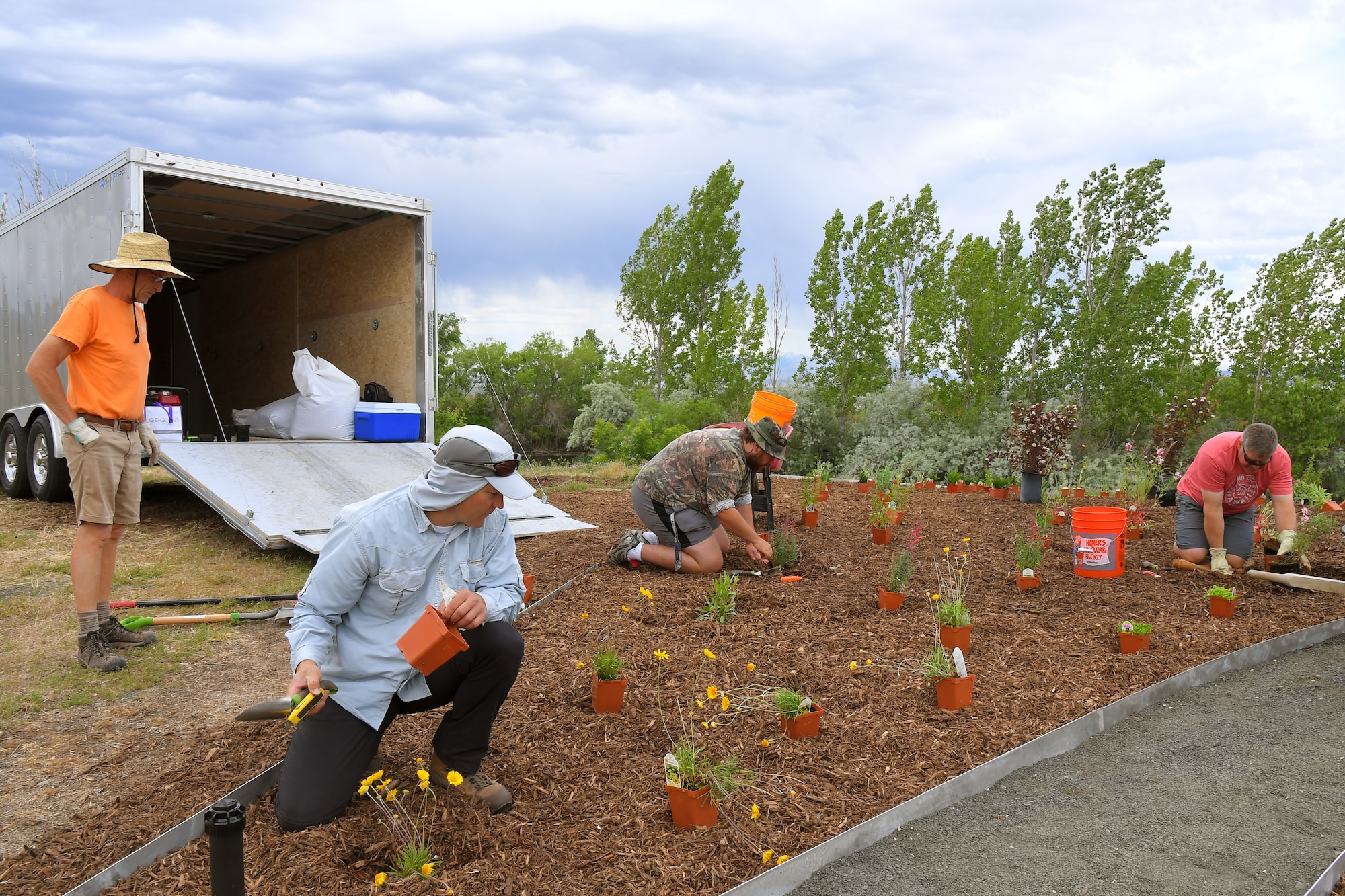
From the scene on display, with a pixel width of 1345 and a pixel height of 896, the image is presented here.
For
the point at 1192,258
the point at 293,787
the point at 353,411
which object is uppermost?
the point at 1192,258

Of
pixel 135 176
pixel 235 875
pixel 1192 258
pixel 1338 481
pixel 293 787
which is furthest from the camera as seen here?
pixel 1192 258

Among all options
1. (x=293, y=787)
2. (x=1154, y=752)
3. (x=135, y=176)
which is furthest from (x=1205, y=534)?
(x=135, y=176)

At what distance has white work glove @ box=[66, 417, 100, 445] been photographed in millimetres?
3959

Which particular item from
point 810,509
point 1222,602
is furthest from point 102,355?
point 1222,602

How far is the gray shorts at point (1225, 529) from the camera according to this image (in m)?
5.71

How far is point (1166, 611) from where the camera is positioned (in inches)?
189

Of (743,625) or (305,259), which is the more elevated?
(305,259)

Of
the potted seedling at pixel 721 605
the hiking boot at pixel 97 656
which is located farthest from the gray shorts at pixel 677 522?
the hiking boot at pixel 97 656

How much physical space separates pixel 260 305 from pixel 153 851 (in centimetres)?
1027

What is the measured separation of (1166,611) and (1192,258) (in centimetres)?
1187

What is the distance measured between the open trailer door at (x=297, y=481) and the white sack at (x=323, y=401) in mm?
338

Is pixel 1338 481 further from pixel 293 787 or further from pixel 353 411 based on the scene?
pixel 293 787

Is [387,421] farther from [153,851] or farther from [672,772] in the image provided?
[672,772]

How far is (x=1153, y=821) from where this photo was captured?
276 centimetres
